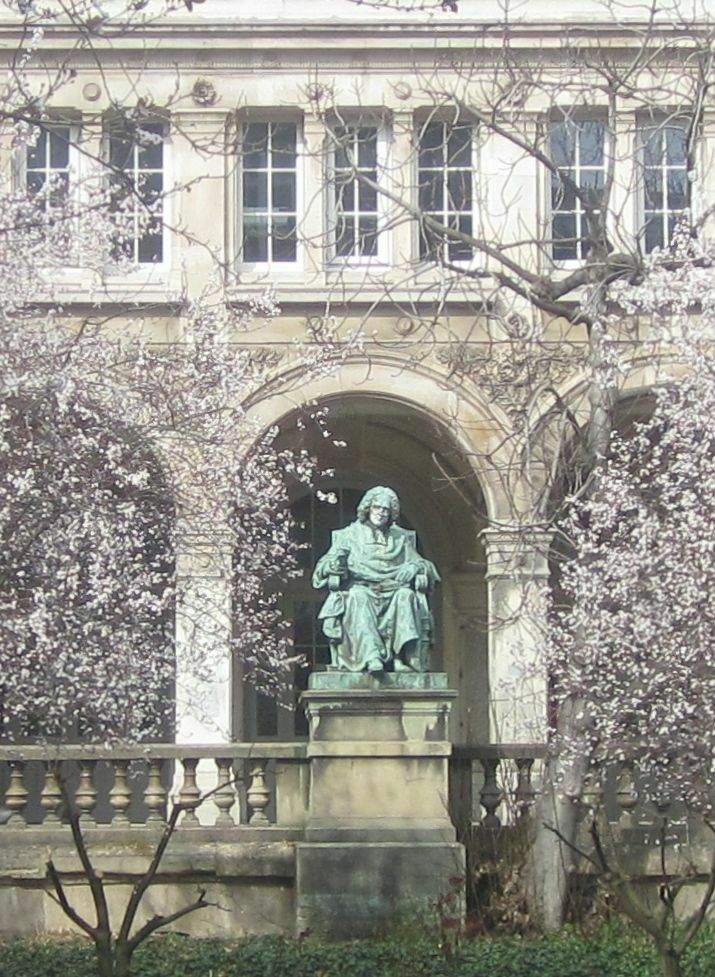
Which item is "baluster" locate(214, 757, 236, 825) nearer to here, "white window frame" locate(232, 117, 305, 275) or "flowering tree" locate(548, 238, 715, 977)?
"flowering tree" locate(548, 238, 715, 977)

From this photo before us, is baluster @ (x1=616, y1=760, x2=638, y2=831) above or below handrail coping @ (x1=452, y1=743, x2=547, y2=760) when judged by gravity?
below

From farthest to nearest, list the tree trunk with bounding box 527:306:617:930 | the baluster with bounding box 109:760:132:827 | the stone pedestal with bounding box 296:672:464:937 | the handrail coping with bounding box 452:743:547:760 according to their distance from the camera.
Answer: the handrail coping with bounding box 452:743:547:760, the baluster with bounding box 109:760:132:827, the tree trunk with bounding box 527:306:617:930, the stone pedestal with bounding box 296:672:464:937

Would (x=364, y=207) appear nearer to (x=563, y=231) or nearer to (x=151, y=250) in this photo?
(x=563, y=231)

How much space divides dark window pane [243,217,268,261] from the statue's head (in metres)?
8.97

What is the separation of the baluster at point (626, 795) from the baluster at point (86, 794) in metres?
3.61

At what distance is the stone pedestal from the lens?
1471 centimetres

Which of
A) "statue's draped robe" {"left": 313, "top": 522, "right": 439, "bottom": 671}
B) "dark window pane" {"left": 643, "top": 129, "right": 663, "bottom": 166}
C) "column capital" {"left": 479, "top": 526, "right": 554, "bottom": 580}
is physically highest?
"dark window pane" {"left": 643, "top": 129, "right": 663, "bottom": 166}

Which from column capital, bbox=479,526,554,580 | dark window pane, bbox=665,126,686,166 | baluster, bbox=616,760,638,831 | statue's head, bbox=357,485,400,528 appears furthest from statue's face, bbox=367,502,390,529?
dark window pane, bbox=665,126,686,166

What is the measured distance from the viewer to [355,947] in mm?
13734

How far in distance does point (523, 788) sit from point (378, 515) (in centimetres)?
214

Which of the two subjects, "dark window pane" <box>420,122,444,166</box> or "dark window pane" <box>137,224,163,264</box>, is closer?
"dark window pane" <box>137,224,163,264</box>

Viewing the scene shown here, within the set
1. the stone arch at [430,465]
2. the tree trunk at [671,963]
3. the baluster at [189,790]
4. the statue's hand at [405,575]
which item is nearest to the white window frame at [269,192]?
the stone arch at [430,465]

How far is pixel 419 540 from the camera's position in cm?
2795

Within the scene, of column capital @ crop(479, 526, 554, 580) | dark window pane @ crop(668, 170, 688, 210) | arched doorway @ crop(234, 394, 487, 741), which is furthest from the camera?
arched doorway @ crop(234, 394, 487, 741)
